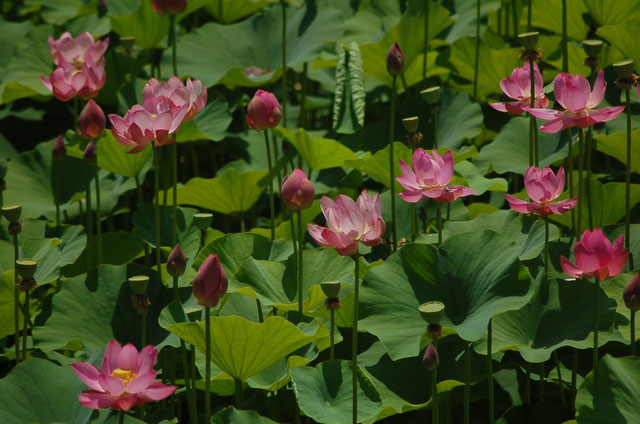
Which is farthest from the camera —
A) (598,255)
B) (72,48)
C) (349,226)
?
(72,48)

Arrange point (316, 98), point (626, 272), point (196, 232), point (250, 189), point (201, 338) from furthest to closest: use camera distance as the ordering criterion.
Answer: point (316, 98), point (250, 189), point (196, 232), point (626, 272), point (201, 338)

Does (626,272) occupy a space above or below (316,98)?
below

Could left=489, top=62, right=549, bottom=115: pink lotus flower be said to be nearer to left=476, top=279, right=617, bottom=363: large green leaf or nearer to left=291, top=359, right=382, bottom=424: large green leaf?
left=476, top=279, right=617, bottom=363: large green leaf

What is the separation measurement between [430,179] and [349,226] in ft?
0.77

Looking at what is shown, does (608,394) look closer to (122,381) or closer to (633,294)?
(633,294)

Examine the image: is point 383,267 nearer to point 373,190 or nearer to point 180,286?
point 180,286

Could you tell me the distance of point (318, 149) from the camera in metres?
2.08

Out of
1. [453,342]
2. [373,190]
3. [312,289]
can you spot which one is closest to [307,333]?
[312,289]

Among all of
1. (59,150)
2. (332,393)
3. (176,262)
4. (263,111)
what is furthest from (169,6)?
(332,393)

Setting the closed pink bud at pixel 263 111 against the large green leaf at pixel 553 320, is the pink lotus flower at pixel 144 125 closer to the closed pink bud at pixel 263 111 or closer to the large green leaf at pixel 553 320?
the closed pink bud at pixel 263 111

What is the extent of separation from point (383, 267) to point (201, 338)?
14.5 inches

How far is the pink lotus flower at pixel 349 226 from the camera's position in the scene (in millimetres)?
1308

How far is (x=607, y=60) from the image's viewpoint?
231 centimetres

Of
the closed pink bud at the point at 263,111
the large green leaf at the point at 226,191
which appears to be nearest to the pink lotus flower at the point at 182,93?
the closed pink bud at the point at 263,111
